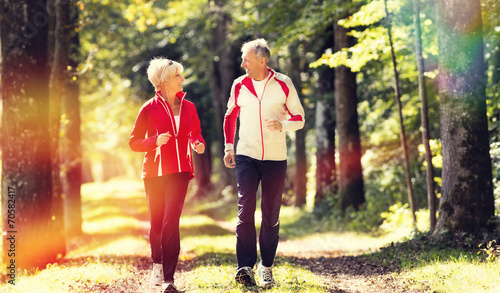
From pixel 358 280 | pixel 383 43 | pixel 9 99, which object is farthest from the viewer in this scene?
pixel 383 43

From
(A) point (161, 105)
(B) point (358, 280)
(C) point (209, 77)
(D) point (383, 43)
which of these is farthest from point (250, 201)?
(C) point (209, 77)

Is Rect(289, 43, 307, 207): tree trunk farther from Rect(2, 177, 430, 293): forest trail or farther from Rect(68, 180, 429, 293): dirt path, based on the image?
Rect(68, 180, 429, 293): dirt path

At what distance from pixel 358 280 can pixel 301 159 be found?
39.6 feet

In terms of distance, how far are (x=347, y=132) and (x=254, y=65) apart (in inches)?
340

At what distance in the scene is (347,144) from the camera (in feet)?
46.9

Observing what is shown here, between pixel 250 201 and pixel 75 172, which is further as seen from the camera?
pixel 75 172

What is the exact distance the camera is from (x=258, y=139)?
5.98 metres

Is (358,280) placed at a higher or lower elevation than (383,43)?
lower

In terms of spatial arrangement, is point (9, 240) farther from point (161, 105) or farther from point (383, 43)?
point (383, 43)

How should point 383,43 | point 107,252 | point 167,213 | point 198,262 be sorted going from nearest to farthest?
1. point 167,213
2. point 198,262
3. point 107,252
4. point 383,43

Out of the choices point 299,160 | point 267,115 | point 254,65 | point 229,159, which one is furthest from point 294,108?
point 299,160

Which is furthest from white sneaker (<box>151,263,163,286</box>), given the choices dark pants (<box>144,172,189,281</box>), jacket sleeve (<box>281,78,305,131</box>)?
jacket sleeve (<box>281,78,305,131</box>)

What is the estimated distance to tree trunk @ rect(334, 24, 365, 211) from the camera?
14031 millimetres

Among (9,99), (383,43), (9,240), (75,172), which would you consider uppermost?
(383,43)
